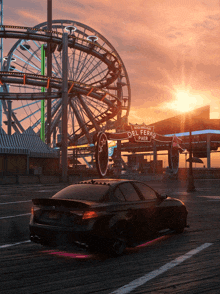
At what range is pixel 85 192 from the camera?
6.46m

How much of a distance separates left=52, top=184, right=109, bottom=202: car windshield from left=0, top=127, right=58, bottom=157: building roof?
37.9 metres

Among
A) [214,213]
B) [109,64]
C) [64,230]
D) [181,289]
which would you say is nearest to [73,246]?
[64,230]

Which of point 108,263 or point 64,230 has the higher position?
point 64,230

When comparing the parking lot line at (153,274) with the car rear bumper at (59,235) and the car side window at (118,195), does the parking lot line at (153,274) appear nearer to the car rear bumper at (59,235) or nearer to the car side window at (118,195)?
the car rear bumper at (59,235)

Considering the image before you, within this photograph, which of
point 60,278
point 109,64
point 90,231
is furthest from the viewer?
point 109,64

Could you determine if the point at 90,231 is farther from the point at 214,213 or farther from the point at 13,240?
the point at 214,213

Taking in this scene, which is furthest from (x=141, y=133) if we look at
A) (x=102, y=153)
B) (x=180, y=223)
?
(x=180, y=223)

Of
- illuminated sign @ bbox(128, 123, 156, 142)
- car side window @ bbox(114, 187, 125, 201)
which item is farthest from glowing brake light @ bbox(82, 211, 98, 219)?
illuminated sign @ bbox(128, 123, 156, 142)

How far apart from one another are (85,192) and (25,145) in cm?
4120

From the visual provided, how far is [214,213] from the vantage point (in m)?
12.5

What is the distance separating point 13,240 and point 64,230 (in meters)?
2.61

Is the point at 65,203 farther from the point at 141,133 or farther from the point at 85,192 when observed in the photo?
the point at 141,133

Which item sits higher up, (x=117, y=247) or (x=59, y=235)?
(x=59, y=235)

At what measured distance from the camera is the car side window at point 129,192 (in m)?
6.60
